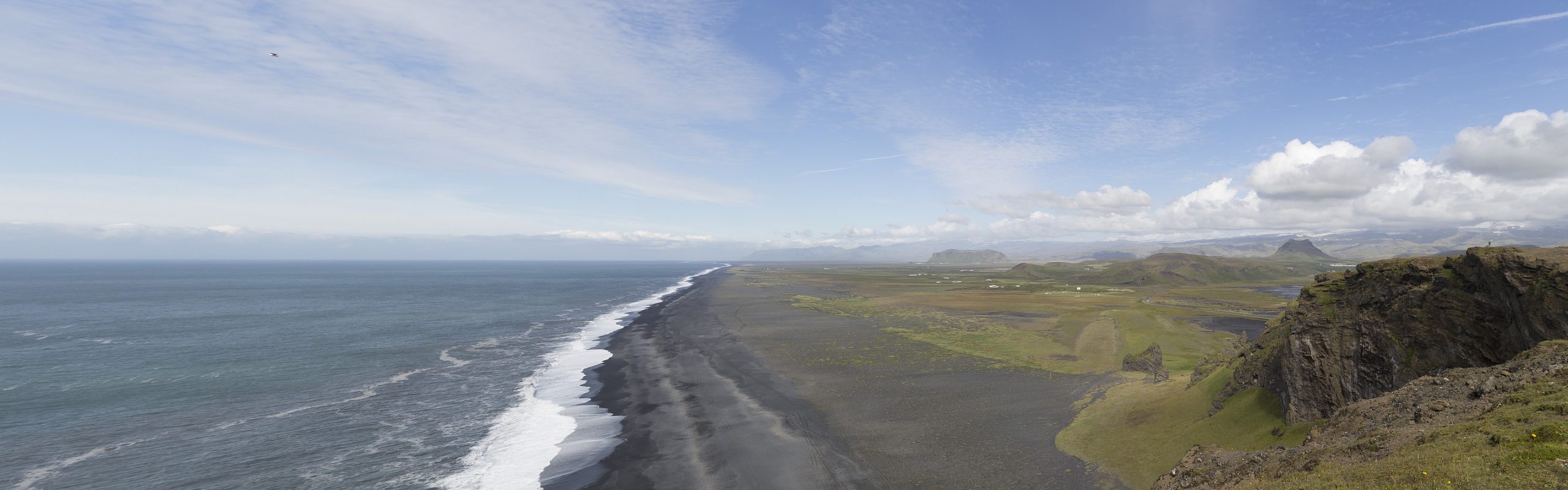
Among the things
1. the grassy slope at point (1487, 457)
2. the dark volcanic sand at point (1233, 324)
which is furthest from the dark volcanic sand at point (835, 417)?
the dark volcanic sand at point (1233, 324)

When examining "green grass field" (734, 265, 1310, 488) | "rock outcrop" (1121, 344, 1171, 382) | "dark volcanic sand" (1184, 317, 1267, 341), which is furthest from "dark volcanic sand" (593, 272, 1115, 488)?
"dark volcanic sand" (1184, 317, 1267, 341)

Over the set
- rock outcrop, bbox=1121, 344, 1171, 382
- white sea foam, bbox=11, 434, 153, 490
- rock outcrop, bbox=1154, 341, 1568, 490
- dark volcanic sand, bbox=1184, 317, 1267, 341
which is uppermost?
rock outcrop, bbox=1154, 341, 1568, 490

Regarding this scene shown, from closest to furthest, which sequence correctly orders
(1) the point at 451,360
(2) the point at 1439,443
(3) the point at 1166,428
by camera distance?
(2) the point at 1439,443
(3) the point at 1166,428
(1) the point at 451,360

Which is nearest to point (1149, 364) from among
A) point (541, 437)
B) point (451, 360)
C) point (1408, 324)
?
point (1408, 324)

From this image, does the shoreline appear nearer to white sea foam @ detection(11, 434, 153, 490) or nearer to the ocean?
the ocean

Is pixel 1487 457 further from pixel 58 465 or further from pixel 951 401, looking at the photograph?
pixel 58 465
